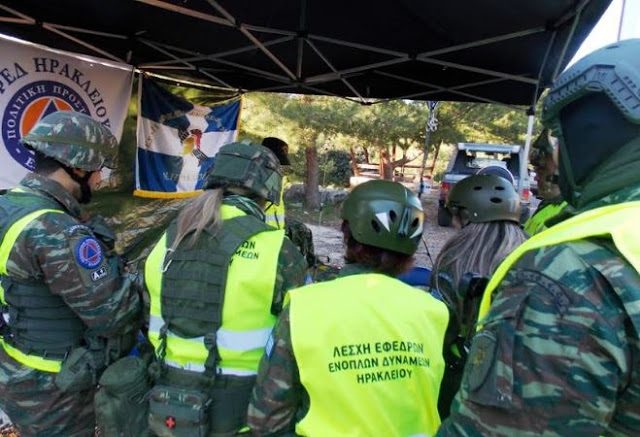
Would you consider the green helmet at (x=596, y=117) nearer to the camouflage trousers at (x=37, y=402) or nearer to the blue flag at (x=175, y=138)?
the camouflage trousers at (x=37, y=402)

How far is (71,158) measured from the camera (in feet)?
6.91

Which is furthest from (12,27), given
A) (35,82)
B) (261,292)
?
(261,292)

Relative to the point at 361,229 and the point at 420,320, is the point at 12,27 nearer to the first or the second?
the point at 361,229

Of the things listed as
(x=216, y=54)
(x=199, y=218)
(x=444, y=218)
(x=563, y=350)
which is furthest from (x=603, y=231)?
(x=444, y=218)

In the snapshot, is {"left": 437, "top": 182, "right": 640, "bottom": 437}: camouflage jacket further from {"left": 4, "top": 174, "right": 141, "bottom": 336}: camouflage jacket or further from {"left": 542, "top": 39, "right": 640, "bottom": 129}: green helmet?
{"left": 4, "top": 174, "right": 141, "bottom": 336}: camouflage jacket

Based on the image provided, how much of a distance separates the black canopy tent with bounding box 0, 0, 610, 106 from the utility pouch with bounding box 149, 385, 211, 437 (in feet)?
9.15

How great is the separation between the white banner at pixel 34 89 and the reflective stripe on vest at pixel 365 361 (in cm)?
383

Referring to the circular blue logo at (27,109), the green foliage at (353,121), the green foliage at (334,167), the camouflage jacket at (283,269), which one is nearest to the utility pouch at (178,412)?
the camouflage jacket at (283,269)

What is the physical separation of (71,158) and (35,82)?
252 centimetres

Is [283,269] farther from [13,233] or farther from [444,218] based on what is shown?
[444,218]

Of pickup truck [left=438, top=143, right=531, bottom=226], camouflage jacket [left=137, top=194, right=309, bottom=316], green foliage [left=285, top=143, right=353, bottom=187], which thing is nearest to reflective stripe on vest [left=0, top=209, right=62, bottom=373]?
camouflage jacket [left=137, top=194, right=309, bottom=316]

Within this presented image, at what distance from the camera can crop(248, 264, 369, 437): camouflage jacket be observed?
1.38 meters

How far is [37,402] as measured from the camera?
6.77 ft

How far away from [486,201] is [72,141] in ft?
7.17
